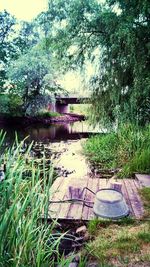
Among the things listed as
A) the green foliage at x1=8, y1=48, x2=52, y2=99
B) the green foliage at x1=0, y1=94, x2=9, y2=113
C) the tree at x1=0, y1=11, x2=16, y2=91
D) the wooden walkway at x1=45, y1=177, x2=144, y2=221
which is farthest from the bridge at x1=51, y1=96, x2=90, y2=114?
the wooden walkway at x1=45, y1=177, x2=144, y2=221

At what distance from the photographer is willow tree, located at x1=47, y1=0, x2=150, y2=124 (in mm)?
7711

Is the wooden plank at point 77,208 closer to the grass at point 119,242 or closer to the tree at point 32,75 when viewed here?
the grass at point 119,242

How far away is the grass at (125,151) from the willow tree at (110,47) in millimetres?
873

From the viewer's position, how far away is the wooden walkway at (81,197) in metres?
3.47

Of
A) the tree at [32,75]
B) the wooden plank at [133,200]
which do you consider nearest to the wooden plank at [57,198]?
the wooden plank at [133,200]

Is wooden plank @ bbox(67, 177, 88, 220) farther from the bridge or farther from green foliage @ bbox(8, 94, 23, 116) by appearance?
green foliage @ bbox(8, 94, 23, 116)

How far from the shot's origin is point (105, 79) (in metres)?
9.50

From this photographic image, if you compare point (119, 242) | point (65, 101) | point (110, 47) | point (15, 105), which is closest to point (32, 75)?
point (15, 105)

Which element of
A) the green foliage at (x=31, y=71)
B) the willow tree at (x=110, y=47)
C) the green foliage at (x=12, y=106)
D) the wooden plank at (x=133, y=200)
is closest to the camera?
the wooden plank at (x=133, y=200)

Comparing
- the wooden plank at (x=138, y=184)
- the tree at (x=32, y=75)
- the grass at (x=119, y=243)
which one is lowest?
the grass at (x=119, y=243)

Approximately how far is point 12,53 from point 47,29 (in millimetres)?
15331

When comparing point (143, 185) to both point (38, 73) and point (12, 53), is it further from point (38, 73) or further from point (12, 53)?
point (12, 53)

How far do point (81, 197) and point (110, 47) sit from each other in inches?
231

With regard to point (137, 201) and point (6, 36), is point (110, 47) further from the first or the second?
point (6, 36)
